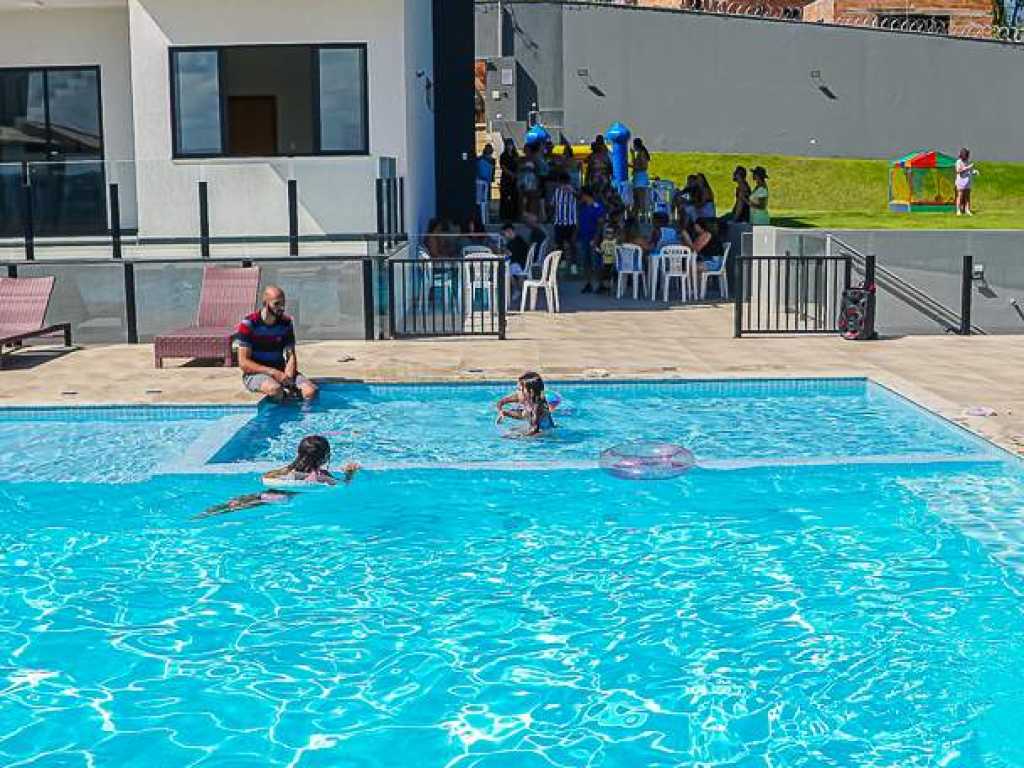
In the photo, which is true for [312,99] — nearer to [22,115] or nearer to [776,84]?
[22,115]

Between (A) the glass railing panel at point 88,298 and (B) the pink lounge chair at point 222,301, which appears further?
(A) the glass railing panel at point 88,298

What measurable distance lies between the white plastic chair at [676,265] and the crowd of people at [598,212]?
8.4 inches

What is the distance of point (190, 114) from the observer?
1822 cm

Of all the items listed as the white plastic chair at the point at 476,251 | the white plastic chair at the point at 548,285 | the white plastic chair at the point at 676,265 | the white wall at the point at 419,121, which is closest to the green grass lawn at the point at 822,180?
the white plastic chair at the point at 676,265

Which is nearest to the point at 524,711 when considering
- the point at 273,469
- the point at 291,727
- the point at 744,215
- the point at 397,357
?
the point at 291,727

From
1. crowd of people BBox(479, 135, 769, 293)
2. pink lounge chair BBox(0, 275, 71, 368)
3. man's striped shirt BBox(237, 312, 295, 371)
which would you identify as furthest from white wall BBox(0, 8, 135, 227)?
man's striped shirt BBox(237, 312, 295, 371)

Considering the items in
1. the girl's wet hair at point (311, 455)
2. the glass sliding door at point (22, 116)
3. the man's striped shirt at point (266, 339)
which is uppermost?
the glass sliding door at point (22, 116)

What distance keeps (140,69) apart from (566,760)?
14.5 m

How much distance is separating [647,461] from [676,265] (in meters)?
11.0

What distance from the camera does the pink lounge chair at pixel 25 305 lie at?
15.9 meters

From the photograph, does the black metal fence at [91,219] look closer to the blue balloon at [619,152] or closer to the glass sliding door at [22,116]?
the glass sliding door at [22,116]

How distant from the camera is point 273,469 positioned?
415 inches

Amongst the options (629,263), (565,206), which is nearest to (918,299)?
(629,263)

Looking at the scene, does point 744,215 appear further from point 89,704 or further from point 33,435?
point 89,704
